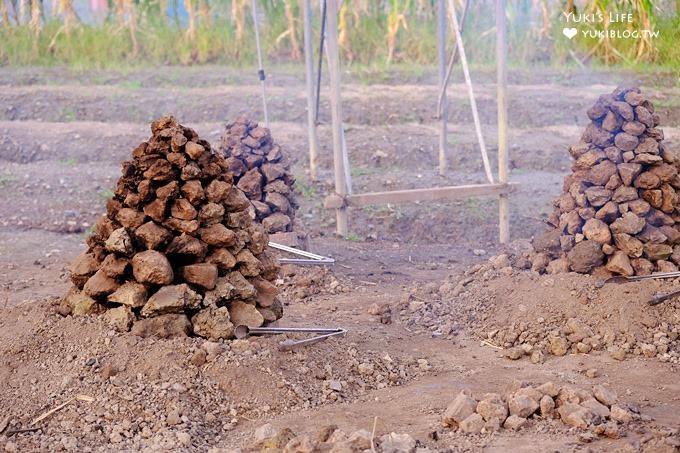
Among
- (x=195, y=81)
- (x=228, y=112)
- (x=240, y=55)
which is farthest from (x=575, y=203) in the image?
(x=240, y=55)

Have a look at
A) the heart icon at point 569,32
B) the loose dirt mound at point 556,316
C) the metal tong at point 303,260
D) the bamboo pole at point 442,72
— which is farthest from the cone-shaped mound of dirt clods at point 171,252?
the heart icon at point 569,32

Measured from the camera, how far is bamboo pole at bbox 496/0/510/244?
24.3ft

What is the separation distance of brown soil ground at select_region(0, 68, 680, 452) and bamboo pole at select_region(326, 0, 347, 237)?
440mm

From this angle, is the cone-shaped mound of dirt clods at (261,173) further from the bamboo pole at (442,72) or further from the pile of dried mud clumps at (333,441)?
the pile of dried mud clumps at (333,441)

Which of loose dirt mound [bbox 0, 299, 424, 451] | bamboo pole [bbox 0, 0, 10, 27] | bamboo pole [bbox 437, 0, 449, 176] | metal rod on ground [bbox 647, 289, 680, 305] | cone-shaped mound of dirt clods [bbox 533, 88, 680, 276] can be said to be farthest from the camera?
bamboo pole [bbox 0, 0, 10, 27]

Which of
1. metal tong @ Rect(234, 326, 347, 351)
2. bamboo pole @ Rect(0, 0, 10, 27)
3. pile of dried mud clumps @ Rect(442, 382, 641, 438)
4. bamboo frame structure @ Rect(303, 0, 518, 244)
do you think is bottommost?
pile of dried mud clumps @ Rect(442, 382, 641, 438)

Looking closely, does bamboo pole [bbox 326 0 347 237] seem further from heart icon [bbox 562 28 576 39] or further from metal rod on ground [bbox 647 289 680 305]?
heart icon [bbox 562 28 576 39]

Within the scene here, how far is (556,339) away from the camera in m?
4.95

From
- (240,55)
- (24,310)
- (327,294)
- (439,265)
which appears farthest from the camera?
(240,55)

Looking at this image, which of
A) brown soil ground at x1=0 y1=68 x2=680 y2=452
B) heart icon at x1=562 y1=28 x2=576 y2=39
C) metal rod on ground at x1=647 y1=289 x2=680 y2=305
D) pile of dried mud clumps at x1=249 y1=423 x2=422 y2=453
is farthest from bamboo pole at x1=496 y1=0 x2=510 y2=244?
heart icon at x1=562 y1=28 x2=576 y2=39

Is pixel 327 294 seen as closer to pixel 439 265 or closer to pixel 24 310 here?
pixel 439 265

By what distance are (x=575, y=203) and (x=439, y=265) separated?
1795mm

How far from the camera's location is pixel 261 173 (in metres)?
7.12

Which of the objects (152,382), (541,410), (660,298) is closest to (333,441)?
(541,410)
